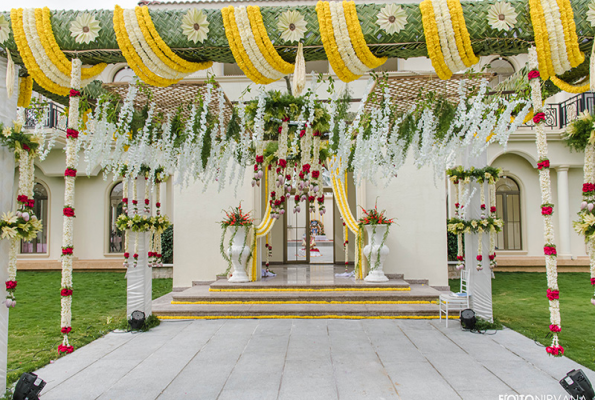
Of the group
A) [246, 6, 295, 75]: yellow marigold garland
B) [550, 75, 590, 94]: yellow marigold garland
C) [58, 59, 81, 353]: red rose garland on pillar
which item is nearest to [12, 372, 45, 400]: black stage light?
[58, 59, 81, 353]: red rose garland on pillar

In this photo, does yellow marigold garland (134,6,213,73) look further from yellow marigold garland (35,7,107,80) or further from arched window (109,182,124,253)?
arched window (109,182,124,253)

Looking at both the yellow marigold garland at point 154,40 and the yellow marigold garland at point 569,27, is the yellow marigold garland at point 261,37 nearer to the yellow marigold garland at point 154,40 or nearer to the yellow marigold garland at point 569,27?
the yellow marigold garland at point 154,40

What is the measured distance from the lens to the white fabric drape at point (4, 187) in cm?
338

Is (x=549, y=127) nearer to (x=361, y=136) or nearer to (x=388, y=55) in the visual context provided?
(x=361, y=136)

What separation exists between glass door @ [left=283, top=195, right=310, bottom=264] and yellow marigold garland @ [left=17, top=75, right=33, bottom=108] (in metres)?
9.37

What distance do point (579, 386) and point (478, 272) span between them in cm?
314

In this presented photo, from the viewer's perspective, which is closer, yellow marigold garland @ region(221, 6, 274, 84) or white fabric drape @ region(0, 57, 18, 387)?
yellow marigold garland @ region(221, 6, 274, 84)

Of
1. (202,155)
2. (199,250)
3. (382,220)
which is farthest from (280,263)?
(202,155)

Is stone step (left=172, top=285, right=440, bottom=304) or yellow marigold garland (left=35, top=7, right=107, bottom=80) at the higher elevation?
yellow marigold garland (left=35, top=7, right=107, bottom=80)

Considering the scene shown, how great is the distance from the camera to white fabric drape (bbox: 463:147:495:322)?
594 centimetres

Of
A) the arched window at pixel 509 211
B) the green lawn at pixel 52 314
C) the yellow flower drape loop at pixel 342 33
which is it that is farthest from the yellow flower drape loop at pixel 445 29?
the arched window at pixel 509 211

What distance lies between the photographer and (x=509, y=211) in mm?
13477

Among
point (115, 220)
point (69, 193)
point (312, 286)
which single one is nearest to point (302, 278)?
point (312, 286)

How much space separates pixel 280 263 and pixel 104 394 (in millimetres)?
9110
